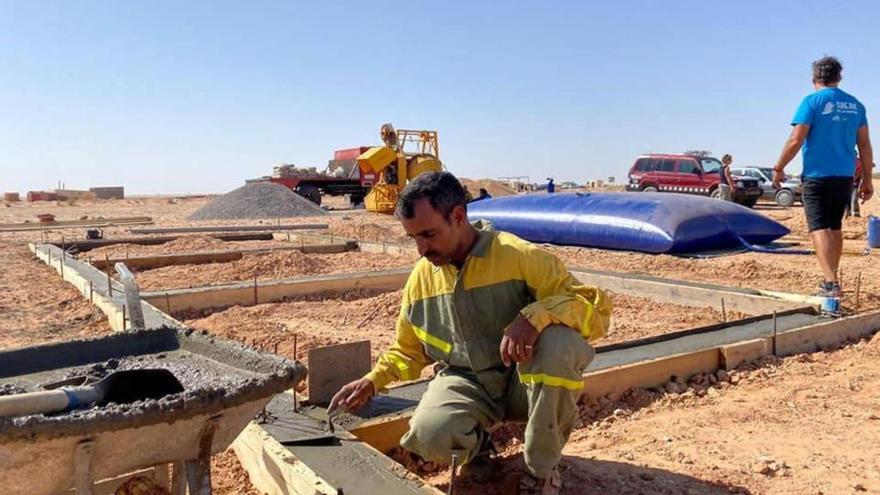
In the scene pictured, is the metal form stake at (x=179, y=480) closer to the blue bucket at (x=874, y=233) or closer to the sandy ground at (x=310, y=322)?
the sandy ground at (x=310, y=322)

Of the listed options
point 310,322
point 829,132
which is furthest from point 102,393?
point 829,132

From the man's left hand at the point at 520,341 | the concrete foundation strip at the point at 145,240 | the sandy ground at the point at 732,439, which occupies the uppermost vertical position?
the man's left hand at the point at 520,341

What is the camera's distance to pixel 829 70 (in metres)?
4.78

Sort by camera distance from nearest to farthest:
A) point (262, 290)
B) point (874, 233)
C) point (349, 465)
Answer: point (349, 465), point (262, 290), point (874, 233)

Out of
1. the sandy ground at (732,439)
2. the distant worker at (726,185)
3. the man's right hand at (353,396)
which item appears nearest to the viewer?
the man's right hand at (353,396)

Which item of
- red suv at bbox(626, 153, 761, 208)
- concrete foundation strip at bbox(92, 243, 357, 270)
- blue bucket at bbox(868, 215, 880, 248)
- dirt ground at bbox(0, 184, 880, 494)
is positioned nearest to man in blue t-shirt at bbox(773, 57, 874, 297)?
dirt ground at bbox(0, 184, 880, 494)

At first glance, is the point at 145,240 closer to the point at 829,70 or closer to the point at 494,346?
the point at 829,70

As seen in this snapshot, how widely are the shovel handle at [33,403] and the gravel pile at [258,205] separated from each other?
1734cm

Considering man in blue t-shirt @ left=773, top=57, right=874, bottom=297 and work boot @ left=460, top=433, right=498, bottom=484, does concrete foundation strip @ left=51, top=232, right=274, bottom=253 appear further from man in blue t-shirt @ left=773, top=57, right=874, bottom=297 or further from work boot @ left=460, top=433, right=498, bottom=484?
man in blue t-shirt @ left=773, top=57, right=874, bottom=297

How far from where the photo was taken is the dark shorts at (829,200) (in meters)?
4.72

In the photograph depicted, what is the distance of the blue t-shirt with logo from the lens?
186 inches

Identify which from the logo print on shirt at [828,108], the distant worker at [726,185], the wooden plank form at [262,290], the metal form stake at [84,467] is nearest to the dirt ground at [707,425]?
the wooden plank form at [262,290]

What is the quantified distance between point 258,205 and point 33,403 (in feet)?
59.6

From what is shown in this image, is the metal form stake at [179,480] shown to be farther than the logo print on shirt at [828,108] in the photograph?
No
